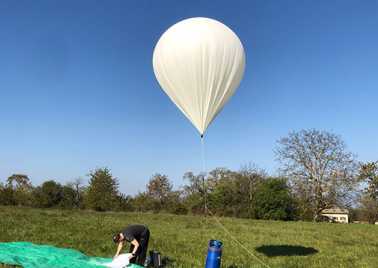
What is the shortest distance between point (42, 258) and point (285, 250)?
364 inches

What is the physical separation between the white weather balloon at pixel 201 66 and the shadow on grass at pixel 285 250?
19.3 ft

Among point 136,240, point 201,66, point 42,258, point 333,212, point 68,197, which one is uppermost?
point 201,66

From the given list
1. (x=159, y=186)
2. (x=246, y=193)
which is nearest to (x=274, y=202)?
(x=246, y=193)

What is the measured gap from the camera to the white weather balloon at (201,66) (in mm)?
11594

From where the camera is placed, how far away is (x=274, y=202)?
38.7 metres

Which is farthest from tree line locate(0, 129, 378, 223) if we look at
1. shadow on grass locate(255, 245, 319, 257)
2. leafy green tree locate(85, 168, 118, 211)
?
shadow on grass locate(255, 245, 319, 257)

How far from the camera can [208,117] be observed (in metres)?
11.8

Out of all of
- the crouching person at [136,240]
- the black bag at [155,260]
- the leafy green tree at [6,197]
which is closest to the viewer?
the black bag at [155,260]

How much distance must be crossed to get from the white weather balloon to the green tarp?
477 centimetres

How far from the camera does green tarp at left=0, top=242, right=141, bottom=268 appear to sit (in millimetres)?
9234

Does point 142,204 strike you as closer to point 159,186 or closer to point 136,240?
point 159,186

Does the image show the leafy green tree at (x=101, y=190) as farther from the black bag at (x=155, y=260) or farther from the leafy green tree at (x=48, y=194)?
the black bag at (x=155, y=260)

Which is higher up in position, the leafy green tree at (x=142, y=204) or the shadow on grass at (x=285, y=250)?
the leafy green tree at (x=142, y=204)

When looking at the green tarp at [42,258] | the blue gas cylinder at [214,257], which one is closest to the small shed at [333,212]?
the green tarp at [42,258]
